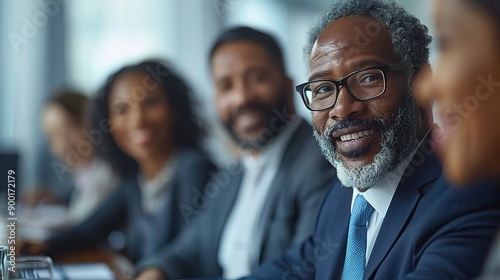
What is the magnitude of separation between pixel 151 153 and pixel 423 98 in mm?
1119

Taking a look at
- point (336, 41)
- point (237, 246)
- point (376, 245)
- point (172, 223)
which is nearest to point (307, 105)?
point (336, 41)

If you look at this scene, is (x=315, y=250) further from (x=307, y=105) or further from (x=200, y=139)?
(x=200, y=139)

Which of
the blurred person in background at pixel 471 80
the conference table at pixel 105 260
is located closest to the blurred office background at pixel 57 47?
the conference table at pixel 105 260

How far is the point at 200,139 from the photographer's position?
1872 millimetres

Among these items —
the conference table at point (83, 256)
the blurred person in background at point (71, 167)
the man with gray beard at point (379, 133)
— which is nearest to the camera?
the man with gray beard at point (379, 133)

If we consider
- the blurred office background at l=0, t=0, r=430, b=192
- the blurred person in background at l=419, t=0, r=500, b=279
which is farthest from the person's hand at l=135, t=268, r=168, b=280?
the blurred office background at l=0, t=0, r=430, b=192

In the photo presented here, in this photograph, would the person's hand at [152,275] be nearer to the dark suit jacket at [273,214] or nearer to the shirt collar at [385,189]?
the dark suit jacket at [273,214]

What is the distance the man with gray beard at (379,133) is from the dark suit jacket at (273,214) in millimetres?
129

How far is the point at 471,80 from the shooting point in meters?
0.64

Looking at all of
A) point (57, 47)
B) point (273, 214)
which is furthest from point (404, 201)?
point (57, 47)

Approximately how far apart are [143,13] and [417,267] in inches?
101

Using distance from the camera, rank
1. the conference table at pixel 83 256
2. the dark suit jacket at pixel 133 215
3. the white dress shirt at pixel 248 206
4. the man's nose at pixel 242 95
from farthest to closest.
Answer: the dark suit jacket at pixel 133 215
the conference table at pixel 83 256
the man's nose at pixel 242 95
the white dress shirt at pixel 248 206

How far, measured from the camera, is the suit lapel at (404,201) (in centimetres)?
81

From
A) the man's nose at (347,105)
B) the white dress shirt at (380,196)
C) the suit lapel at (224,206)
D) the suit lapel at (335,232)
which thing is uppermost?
the man's nose at (347,105)
